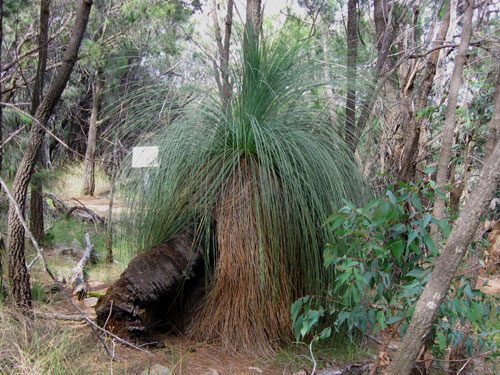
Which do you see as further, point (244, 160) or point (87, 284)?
point (87, 284)

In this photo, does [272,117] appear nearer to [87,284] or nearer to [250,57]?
[250,57]

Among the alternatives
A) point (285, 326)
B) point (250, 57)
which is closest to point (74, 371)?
point (285, 326)

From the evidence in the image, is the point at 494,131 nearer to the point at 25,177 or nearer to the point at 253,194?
the point at 253,194

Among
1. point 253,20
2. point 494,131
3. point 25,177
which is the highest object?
point 253,20

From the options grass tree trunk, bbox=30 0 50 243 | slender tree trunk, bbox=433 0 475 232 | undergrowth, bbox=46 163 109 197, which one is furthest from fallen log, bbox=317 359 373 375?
Result: undergrowth, bbox=46 163 109 197

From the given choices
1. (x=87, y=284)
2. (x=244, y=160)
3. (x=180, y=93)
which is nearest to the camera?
(x=244, y=160)

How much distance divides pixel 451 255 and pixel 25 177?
7.09ft

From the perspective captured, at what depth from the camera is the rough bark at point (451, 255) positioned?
1349 millimetres

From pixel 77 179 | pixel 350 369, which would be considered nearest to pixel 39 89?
pixel 350 369

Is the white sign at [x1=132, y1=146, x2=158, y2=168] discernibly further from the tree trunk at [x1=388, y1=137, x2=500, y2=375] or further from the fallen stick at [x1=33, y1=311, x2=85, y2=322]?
the tree trunk at [x1=388, y1=137, x2=500, y2=375]

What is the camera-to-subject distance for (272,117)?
2.55 metres

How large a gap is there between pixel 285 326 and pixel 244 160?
912 mm

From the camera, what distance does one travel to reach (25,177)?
2461 mm

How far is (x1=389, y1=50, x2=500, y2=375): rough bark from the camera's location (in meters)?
1.35
